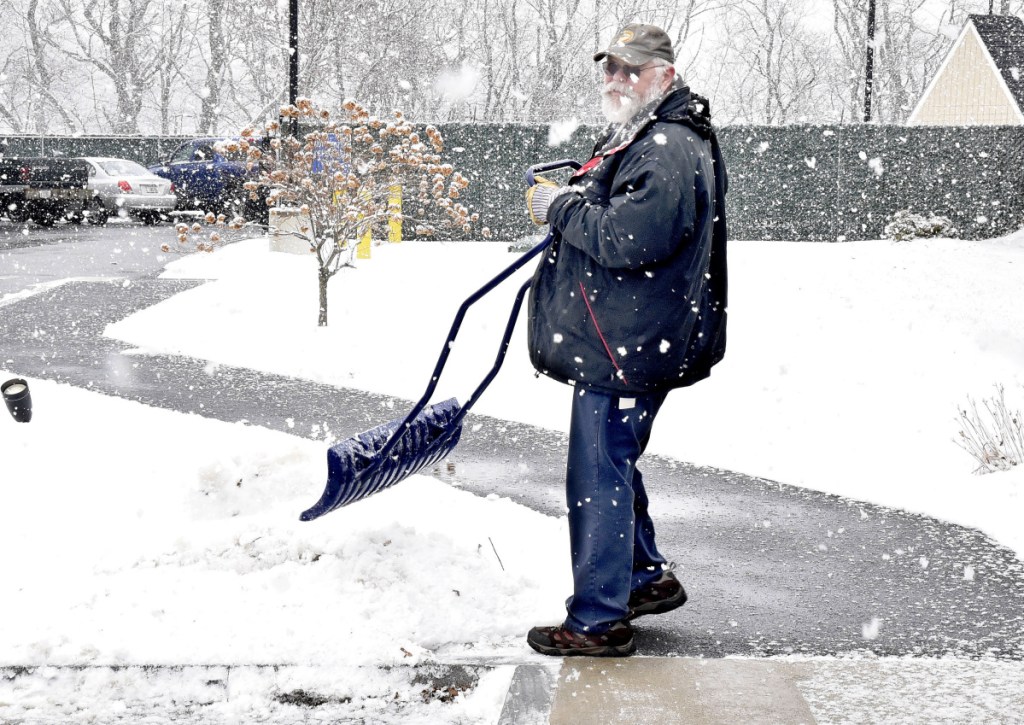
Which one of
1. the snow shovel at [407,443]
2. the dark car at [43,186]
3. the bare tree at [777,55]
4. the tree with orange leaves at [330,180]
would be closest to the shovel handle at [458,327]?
the snow shovel at [407,443]

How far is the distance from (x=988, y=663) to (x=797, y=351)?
19.3 ft

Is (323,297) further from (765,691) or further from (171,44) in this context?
(171,44)

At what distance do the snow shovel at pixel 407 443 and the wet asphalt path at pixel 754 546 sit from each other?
685 millimetres

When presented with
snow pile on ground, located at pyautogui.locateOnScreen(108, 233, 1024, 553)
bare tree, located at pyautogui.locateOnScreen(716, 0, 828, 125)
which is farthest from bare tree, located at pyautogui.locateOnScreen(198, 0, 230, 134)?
snow pile on ground, located at pyautogui.locateOnScreen(108, 233, 1024, 553)

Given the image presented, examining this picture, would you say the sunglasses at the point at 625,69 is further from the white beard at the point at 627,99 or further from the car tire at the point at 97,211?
the car tire at the point at 97,211

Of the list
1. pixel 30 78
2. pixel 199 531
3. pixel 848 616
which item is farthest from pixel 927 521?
pixel 30 78

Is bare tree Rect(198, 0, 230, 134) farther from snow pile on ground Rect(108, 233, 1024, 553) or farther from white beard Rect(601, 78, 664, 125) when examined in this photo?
white beard Rect(601, 78, 664, 125)

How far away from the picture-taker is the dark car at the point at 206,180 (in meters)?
25.4

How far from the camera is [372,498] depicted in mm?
4891

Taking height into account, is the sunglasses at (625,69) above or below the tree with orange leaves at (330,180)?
above

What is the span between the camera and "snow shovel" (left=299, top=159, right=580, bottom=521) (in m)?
3.71

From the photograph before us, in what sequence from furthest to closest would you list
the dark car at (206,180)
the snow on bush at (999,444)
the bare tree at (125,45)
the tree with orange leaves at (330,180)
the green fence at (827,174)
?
the bare tree at (125,45) < the dark car at (206,180) < the green fence at (827,174) < the tree with orange leaves at (330,180) < the snow on bush at (999,444)

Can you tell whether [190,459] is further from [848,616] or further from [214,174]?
[214,174]

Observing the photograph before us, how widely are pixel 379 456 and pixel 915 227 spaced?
18.7 meters
